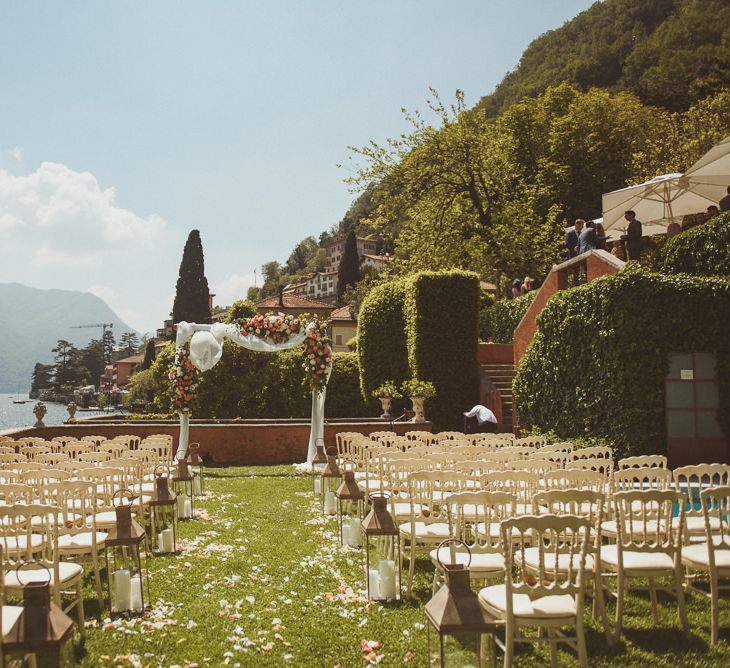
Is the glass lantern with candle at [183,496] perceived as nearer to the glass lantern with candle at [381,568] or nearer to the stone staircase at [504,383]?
the glass lantern with candle at [381,568]

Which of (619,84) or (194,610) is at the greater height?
(619,84)

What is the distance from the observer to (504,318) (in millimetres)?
22641

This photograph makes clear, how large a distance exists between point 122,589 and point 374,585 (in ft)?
6.73

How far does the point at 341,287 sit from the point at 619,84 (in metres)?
36.4

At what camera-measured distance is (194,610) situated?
211 inches

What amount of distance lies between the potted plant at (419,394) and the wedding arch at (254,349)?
2917mm

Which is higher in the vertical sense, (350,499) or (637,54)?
(637,54)

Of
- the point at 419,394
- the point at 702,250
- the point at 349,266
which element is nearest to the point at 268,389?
the point at 419,394

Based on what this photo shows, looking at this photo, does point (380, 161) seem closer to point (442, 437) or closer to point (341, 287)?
point (442, 437)

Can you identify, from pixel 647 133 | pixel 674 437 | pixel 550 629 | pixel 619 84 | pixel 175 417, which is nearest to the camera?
pixel 550 629

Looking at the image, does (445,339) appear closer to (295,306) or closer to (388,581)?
(388,581)

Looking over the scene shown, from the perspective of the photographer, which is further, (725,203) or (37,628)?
(725,203)

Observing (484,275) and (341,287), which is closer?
(484,275)

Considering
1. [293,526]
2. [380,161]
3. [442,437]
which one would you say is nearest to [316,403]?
[442,437]
